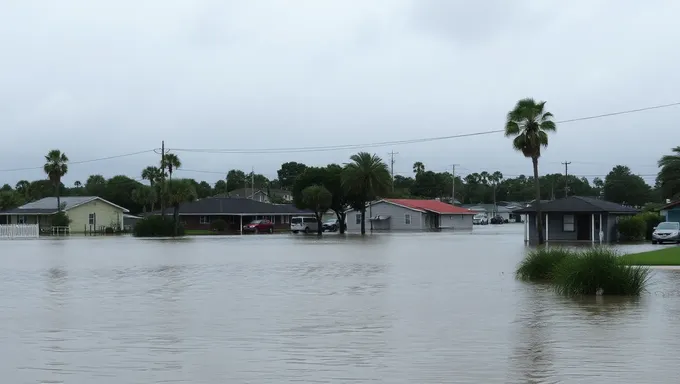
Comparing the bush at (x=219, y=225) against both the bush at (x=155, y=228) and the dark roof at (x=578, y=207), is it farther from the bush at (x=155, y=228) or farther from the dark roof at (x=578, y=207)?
the dark roof at (x=578, y=207)

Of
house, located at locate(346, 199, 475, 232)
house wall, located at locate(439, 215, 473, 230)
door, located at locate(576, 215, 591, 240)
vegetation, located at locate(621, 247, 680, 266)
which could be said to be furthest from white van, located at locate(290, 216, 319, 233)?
vegetation, located at locate(621, 247, 680, 266)

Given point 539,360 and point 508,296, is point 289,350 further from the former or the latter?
point 508,296

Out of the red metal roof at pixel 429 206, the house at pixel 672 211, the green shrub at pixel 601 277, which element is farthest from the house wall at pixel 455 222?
the green shrub at pixel 601 277

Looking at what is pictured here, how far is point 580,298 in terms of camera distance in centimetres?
2055

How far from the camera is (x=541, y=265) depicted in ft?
84.5

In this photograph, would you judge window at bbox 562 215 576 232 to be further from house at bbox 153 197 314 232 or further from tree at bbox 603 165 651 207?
tree at bbox 603 165 651 207

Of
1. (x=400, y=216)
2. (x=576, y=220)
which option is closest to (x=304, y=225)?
(x=400, y=216)

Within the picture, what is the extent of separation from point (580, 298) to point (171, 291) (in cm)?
1055

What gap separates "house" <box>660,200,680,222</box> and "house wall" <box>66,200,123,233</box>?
57272mm

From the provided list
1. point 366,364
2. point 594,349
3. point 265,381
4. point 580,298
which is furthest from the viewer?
point 580,298

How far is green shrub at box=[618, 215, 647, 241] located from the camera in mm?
65062

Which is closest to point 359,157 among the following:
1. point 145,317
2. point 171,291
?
point 171,291

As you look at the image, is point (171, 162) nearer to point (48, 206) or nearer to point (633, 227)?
point (48, 206)

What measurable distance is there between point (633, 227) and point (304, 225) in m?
38.9
